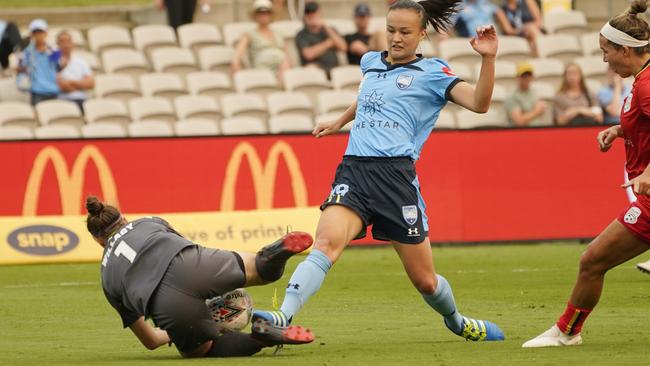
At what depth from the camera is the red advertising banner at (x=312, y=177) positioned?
16922 millimetres

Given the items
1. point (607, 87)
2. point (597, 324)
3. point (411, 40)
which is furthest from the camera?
point (607, 87)

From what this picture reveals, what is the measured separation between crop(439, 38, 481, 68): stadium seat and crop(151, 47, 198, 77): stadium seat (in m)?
3.73

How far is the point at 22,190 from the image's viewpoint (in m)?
16.8

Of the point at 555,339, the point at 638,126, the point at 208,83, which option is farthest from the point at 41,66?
the point at 638,126

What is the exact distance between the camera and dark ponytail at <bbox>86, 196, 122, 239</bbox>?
8.56 metres

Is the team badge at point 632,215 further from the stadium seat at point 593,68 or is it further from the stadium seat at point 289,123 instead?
the stadium seat at point 593,68

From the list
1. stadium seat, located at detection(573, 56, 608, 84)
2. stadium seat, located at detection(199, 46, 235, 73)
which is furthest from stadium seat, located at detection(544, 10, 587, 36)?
stadium seat, located at detection(199, 46, 235, 73)

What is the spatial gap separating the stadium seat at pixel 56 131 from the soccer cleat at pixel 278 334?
33.2ft

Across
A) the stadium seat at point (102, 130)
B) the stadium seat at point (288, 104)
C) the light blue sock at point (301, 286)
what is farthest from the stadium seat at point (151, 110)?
the light blue sock at point (301, 286)

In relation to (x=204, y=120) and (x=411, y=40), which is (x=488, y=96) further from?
(x=204, y=120)

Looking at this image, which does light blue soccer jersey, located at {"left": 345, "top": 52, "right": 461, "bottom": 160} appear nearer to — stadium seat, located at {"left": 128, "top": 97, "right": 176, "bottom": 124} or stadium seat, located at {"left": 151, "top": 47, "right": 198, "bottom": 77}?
stadium seat, located at {"left": 128, "top": 97, "right": 176, "bottom": 124}

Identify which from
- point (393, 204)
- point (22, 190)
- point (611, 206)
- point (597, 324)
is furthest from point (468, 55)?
point (393, 204)

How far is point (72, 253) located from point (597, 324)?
25.0 ft

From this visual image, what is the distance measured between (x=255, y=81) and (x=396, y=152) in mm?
11058
